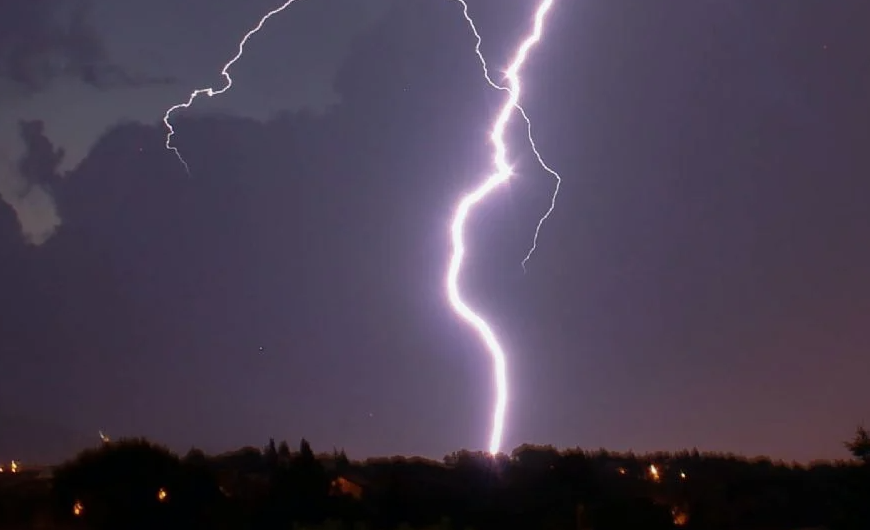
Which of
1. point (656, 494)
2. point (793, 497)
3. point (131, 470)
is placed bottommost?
point (131, 470)

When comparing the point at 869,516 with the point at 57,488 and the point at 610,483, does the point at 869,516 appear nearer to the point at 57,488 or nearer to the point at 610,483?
the point at 610,483

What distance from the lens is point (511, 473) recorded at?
4131cm

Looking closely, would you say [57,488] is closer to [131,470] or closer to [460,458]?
[131,470]

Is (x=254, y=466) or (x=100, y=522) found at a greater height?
(x=254, y=466)

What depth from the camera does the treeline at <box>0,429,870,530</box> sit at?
27812 millimetres

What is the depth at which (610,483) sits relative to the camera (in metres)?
41.3

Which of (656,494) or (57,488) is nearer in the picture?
(57,488)

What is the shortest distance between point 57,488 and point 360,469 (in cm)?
2164

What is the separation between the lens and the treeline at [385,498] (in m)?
27.8

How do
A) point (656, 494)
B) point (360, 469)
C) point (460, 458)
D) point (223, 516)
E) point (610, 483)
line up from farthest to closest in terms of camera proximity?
point (360, 469) < point (460, 458) < point (610, 483) < point (656, 494) < point (223, 516)

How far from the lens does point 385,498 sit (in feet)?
102

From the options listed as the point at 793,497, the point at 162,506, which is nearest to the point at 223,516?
the point at 162,506

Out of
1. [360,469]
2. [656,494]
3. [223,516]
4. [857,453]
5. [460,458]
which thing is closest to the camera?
[223,516]

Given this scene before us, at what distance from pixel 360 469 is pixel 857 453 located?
85.0ft
